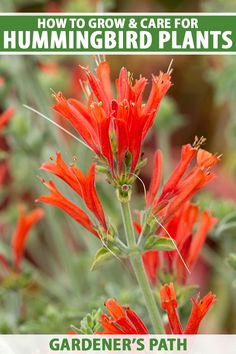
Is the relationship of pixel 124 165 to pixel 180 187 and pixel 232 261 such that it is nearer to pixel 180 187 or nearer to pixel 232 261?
pixel 180 187

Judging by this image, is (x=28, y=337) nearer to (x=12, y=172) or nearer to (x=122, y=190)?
(x=122, y=190)

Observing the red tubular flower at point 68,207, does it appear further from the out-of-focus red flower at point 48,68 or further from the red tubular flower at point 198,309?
the out-of-focus red flower at point 48,68

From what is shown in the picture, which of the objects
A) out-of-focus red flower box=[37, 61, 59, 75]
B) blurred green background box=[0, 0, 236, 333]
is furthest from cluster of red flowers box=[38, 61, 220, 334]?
out-of-focus red flower box=[37, 61, 59, 75]

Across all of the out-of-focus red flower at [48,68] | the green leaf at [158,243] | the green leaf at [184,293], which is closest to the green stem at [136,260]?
the green leaf at [158,243]

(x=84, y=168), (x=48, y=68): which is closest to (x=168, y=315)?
(x=84, y=168)

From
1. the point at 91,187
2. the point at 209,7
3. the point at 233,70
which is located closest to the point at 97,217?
the point at 91,187
